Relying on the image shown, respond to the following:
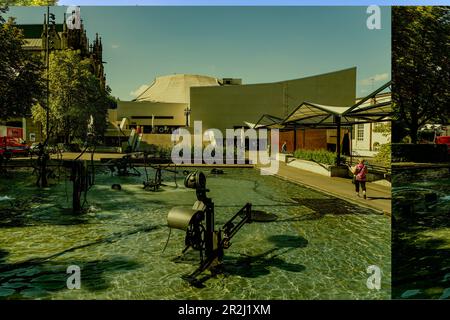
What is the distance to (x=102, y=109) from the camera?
46.7 meters

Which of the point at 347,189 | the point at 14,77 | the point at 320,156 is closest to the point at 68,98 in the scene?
the point at 14,77

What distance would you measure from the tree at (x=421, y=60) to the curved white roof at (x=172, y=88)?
55.7 metres

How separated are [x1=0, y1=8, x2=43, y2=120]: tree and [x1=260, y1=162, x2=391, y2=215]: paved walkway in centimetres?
1821

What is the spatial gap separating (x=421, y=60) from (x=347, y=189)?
19835 millimetres

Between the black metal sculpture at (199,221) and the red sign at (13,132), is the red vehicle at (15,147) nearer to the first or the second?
the red sign at (13,132)

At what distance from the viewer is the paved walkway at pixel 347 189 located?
12.7m

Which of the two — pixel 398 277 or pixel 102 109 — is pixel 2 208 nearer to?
pixel 398 277

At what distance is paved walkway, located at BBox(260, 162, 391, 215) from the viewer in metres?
12.7

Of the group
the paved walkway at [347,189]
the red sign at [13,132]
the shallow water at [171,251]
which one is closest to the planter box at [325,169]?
the paved walkway at [347,189]

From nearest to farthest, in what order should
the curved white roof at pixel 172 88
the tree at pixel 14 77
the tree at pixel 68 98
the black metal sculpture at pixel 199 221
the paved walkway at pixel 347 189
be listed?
the black metal sculpture at pixel 199 221, the paved walkway at pixel 347 189, the tree at pixel 14 77, the tree at pixel 68 98, the curved white roof at pixel 172 88

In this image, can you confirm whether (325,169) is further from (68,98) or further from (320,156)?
(68,98)

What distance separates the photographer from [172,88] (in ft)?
281

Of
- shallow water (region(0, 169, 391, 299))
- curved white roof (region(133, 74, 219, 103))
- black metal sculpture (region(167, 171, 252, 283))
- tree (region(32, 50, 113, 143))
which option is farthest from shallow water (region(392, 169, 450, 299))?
curved white roof (region(133, 74, 219, 103))
